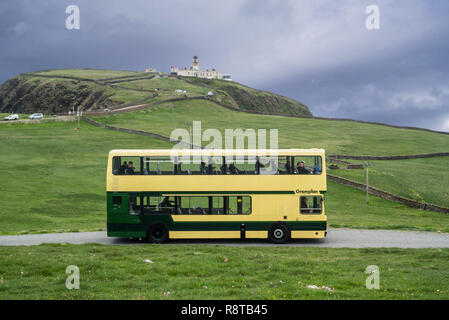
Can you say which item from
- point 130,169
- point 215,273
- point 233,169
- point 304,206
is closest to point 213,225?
point 233,169

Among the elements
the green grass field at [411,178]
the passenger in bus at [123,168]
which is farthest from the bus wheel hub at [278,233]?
the green grass field at [411,178]

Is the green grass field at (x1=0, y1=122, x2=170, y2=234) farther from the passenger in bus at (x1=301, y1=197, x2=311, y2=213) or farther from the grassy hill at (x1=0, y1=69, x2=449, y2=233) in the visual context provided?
the passenger in bus at (x1=301, y1=197, x2=311, y2=213)

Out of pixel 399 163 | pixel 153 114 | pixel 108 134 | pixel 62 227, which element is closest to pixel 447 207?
pixel 399 163

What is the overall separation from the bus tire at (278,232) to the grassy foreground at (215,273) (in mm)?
4664

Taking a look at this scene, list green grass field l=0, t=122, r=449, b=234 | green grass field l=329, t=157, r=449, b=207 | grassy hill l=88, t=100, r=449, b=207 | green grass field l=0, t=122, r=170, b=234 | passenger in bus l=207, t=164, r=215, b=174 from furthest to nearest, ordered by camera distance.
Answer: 1. grassy hill l=88, t=100, r=449, b=207
2. green grass field l=329, t=157, r=449, b=207
3. green grass field l=0, t=122, r=170, b=234
4. green grass field l=0, t=122, r=449, b=234
5. passenger in bus l=207, t=164, r=215, b=174

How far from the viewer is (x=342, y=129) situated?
11138 cm

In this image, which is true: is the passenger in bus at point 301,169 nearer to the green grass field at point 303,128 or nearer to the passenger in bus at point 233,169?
the passenger in bus at point 233,169

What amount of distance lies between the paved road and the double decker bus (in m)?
0.65

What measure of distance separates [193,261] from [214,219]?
843cm

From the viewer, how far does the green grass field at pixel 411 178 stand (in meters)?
55.0

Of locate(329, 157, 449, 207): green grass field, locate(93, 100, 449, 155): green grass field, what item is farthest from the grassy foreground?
locate(93, 100, 449, 155): green grass field

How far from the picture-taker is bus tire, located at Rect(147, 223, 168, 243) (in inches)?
1072
